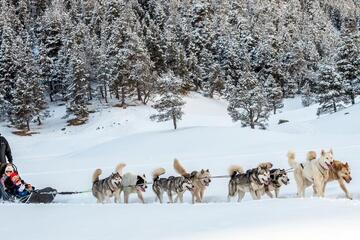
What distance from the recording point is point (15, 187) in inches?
462

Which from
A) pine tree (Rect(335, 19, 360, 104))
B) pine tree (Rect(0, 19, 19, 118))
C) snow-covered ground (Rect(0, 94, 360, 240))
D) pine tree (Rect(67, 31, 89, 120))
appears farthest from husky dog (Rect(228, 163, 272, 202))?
pine tree (Rect(0, 19, 19, 118))

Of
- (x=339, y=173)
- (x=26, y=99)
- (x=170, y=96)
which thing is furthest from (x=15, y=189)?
(x=26, y=99)

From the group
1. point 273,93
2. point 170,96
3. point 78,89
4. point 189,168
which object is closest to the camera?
point 189,168

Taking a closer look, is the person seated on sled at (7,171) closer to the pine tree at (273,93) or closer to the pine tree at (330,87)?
the pine tree at (330,87)

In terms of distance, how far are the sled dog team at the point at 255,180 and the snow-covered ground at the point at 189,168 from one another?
96 cm

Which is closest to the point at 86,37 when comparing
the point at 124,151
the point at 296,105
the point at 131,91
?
the point at 131,91

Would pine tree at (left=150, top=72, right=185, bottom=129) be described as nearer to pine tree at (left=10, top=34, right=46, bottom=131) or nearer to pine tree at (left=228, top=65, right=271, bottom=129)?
pine tree at (left=228, top=65, right=271, bottom=129)

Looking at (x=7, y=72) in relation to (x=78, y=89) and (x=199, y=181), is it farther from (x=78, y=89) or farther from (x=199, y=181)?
(x=199, y=181)

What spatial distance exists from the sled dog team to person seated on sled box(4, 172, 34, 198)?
1.97 meters

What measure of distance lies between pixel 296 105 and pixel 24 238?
64.7 m

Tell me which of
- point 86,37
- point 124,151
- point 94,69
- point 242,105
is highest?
point 86,37

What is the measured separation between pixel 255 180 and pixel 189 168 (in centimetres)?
941

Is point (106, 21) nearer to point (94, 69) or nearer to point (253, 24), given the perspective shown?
point (94, 69)

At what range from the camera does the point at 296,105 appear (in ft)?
223
